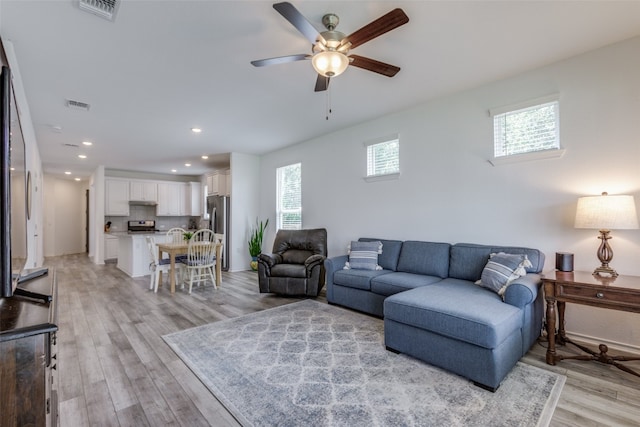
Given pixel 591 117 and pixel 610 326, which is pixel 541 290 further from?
pixel 591 117

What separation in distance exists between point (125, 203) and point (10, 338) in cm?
874

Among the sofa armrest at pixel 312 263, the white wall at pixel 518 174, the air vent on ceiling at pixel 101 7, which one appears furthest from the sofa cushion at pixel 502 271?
the air vent on ceiling at pixel 101 7

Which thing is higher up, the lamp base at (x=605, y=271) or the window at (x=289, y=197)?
the window at (x=289, y=197)

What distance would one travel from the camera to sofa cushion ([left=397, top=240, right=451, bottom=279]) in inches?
134

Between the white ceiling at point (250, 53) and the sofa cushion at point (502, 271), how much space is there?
191 cm

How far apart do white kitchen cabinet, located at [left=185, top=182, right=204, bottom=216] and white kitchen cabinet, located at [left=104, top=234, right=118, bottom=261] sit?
6.70 ft

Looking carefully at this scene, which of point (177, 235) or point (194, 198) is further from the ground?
point (194, 198)

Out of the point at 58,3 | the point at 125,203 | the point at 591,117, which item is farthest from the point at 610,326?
the point at 125,203

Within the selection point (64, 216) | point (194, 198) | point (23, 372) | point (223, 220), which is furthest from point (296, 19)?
point (64, 216)

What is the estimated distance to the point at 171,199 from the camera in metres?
9.05

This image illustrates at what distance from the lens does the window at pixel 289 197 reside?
5.91 meters

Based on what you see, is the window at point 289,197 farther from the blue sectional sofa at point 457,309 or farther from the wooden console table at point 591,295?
the wooden console table at point 591,295

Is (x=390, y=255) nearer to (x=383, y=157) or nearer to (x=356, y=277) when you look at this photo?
(x=356, y=277)

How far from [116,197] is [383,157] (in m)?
7.61
